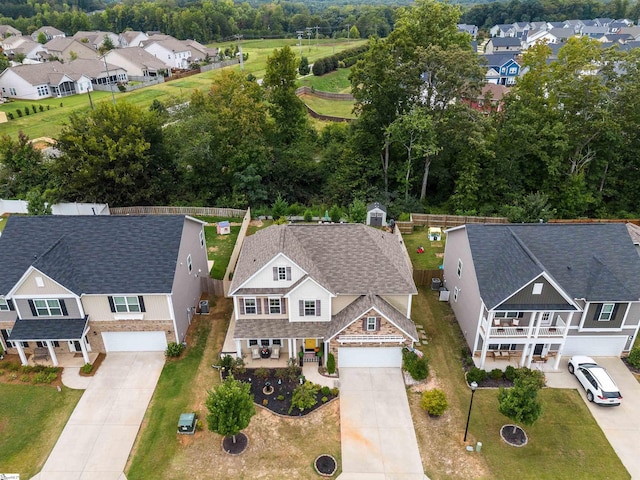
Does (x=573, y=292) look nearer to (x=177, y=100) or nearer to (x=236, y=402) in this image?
(x=236, y=402)

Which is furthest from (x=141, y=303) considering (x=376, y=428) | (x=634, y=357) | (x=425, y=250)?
(x=634, y=357)

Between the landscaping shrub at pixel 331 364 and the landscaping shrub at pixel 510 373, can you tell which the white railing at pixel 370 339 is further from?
the landscaping shrub at pixel 510 373

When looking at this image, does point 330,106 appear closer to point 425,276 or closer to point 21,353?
point 425,276

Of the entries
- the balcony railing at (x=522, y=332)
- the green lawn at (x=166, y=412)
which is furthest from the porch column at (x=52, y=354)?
the balcony railing at (x=522, y=332)

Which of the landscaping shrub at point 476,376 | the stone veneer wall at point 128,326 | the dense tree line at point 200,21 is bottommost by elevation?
the landscaping shrub at point 476,376

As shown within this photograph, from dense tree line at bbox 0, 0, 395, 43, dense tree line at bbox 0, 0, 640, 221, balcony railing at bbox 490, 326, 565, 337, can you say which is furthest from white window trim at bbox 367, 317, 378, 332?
dense tree line at bbox 0, 0, 395, 43

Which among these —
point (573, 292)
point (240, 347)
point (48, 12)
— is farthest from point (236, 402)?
point (48, 12)
